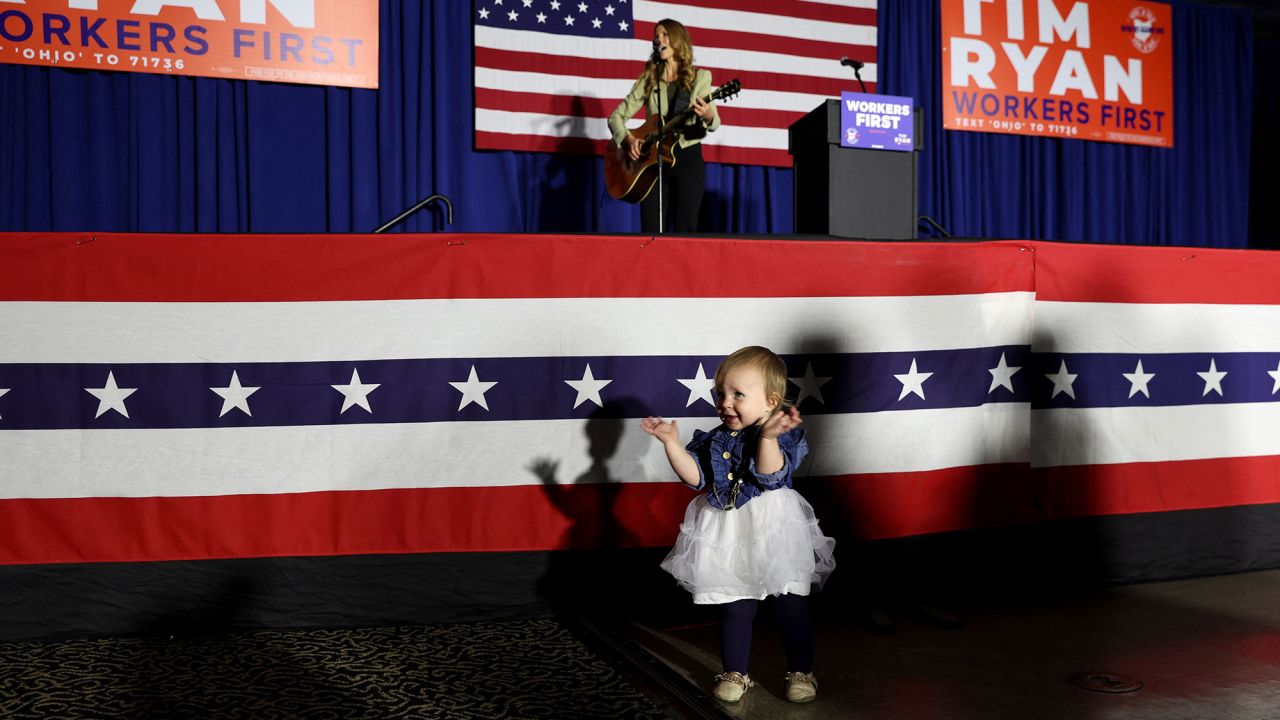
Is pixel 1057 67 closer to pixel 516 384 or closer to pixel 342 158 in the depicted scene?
pixel 342 158

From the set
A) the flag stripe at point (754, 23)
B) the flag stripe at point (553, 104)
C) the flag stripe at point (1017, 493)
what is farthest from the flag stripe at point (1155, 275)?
the flag stripe at point (754, 23)

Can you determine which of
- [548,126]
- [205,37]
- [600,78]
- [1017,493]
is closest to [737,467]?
[1017,493]

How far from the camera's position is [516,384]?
6.85ft

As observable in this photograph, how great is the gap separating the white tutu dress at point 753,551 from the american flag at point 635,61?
4090 millimetres

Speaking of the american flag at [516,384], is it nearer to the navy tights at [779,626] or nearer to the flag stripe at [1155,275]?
the flag stripe at [1155,275]

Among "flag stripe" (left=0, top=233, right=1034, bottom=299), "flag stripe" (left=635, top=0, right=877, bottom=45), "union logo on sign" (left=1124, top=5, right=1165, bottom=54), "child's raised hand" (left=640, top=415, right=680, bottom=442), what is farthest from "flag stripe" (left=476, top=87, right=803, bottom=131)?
"child's raised hand" (left=640, top=415, right=680, bottom=442)

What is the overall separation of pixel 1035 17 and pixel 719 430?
5839 millimetres

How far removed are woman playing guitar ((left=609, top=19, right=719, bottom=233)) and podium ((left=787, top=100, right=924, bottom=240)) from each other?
607 mm

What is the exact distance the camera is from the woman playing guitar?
3.62 meters

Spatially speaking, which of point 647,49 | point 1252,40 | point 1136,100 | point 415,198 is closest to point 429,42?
point 415,198

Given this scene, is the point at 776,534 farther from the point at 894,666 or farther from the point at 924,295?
the point at 924,295

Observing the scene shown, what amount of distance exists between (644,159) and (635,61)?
6.64 ft

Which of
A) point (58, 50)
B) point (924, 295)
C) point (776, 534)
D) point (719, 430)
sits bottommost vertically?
point (776, 534)

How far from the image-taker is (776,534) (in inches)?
65.6
